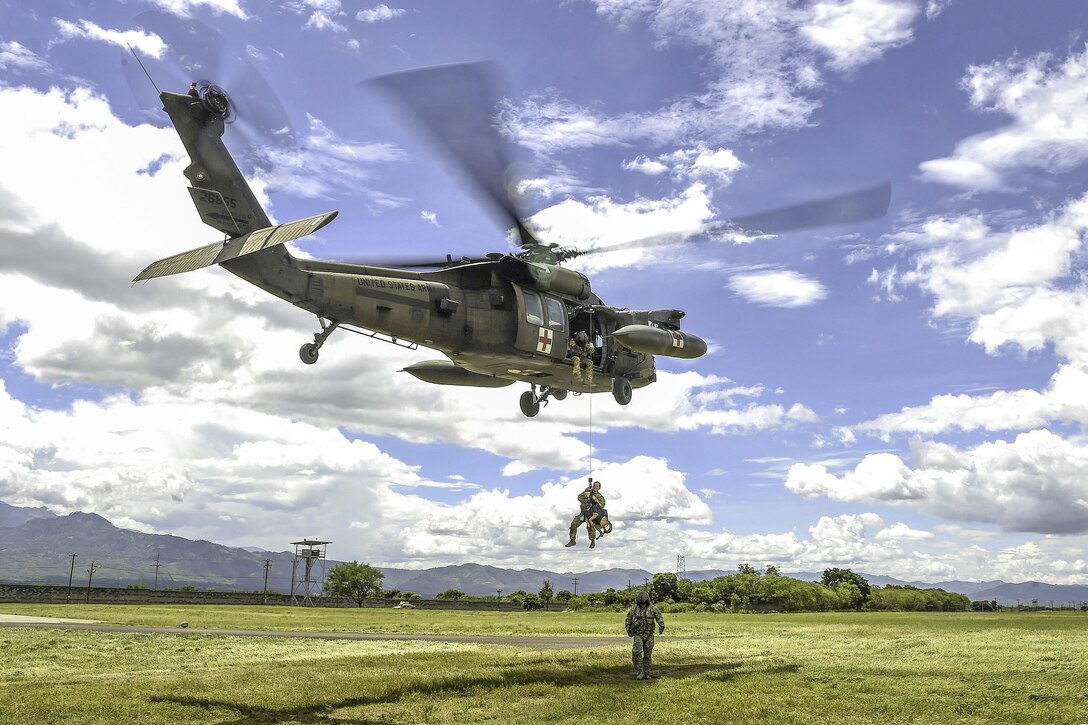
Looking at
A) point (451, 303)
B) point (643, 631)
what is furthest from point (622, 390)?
point (643, 631)

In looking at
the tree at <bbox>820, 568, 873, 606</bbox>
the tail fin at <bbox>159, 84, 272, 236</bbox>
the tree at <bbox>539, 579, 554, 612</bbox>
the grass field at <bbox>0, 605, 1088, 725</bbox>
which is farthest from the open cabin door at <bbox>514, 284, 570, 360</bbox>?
the tree at <bbox>820, 568, 873, 606</bbox>

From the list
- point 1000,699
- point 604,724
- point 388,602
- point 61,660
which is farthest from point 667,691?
point 388,602

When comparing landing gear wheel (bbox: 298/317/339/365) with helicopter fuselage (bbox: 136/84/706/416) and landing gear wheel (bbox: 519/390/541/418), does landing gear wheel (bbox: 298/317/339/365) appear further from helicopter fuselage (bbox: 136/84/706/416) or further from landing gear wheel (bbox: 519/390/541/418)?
landing gear wheel (bbox: 519/390/541/418)

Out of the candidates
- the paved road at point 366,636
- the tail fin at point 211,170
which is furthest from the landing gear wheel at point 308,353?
the paved road at point 366,636

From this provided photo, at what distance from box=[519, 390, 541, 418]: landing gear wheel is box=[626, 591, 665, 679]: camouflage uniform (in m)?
9.18

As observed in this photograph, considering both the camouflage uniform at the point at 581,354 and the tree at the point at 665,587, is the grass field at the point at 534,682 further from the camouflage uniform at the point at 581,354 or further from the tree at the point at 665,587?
the tree at the point at 665,587

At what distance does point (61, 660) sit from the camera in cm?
2505

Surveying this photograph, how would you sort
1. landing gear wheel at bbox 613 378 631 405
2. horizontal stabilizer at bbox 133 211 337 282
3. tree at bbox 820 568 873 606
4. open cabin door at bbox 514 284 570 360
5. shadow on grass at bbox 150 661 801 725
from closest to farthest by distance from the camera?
shadow on grass at bbox 150 661 801 725
horizontal stabilizer at bbox 133 211 337 282
open cabin door at bbox 514 284 570 360
landing gear wheel at bbox 613 378 631 405
tree at bbox 820 568 873 606

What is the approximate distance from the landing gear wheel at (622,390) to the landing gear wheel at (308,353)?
38.8 ft

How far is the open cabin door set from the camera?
84.9 ft

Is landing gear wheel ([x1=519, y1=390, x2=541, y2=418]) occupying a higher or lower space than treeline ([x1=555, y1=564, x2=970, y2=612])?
higher

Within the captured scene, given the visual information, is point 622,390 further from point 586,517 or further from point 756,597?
point 756,597

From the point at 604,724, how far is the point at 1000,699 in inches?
339

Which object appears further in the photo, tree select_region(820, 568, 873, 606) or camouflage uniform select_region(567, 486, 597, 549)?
tree select_region(820, 568, 873, 606)
